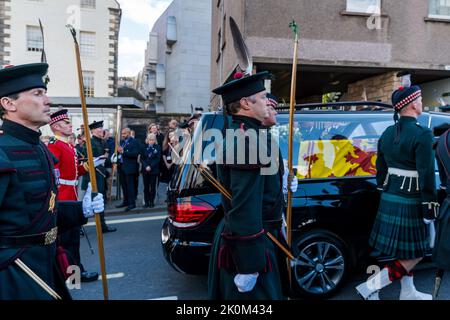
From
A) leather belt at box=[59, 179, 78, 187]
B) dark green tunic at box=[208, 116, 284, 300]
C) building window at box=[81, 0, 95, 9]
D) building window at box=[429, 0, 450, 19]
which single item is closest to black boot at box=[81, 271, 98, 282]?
leather belt at box=[59, 179, 78, 187]

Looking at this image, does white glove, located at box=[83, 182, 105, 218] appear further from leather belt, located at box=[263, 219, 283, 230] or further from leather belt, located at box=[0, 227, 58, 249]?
leather belt, located at box=[263, 219, 283, 230]

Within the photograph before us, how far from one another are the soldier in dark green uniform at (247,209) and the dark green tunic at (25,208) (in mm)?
988

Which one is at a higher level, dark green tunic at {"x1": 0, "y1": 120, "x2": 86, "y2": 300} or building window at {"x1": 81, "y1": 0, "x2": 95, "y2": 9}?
building window at {"x1": 81, "y1": 0, "x2": 95, "y2": 9}

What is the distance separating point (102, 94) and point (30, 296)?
83.3 ft

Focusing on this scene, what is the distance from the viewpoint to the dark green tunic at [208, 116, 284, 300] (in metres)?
2.05

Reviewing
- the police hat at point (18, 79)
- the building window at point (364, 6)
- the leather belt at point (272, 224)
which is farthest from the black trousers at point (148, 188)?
the building window at point (364, 6)

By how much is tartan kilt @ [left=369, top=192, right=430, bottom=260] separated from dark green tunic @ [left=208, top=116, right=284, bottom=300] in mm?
1644

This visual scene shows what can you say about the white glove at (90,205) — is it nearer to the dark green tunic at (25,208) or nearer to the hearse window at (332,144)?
the dark green tunic at (25,208)

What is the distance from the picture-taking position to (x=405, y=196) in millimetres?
3449

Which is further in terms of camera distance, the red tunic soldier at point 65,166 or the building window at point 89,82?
the building window at point 89,82

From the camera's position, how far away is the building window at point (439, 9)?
10641 mm

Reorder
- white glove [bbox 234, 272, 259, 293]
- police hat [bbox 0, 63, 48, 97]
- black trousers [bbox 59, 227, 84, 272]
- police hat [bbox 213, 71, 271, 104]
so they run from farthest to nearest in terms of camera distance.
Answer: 1. black trousers [bbox 59, 227, 84, 272]
2. police hat [bbox 213, 71, 271, 104]
3. white glove [bbox 234, 272, 259, 293]
4. police hat [bbox 0, 63, 48, 97]

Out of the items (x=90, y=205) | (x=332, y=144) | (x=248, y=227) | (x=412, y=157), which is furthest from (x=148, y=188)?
(x=248, y=227)
